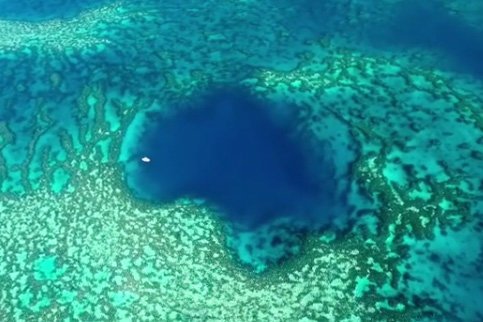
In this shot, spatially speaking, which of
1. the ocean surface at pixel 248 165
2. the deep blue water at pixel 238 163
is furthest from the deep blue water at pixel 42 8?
the deep blue water at pixel 238 163

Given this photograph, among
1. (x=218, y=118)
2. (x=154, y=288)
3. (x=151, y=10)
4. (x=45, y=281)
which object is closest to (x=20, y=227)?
(x=45, y=281)

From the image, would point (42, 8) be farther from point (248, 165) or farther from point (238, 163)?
point (248, 165)

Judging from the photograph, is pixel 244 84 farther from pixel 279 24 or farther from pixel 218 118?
pixel 279 24

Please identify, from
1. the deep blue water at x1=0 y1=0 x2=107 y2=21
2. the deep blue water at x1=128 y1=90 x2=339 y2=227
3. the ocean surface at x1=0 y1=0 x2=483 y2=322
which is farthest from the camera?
the deep blue water at x1=0 y1=0 x2=107 y2=21

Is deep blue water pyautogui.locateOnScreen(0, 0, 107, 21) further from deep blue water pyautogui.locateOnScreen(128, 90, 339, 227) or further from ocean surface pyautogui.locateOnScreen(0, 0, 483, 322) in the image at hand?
deep blue water pyautogui.locateOnScreen(128, 90, 339, 227)

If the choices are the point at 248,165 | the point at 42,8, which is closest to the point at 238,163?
the point at 248,165

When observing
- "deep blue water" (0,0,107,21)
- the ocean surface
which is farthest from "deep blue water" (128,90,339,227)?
"deep blue water" (0,0,107,21)
